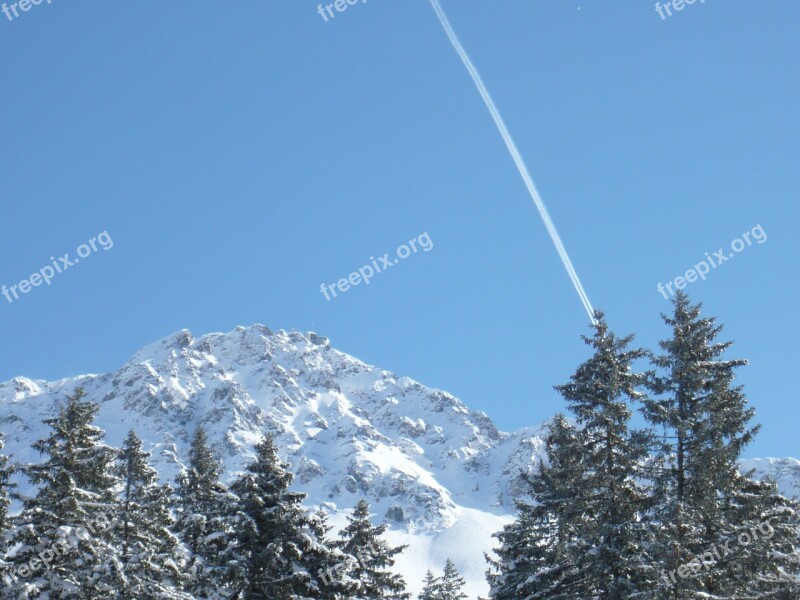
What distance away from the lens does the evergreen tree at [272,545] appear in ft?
82.0

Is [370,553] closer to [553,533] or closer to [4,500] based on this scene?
[553,533]

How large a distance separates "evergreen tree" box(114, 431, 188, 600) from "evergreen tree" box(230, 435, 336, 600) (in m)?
2.99

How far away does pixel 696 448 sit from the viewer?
2397 cm

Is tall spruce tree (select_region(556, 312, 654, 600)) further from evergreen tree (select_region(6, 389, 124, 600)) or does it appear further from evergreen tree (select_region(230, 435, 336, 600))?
evergreen tree (select_region(6, 389, 124, 600))

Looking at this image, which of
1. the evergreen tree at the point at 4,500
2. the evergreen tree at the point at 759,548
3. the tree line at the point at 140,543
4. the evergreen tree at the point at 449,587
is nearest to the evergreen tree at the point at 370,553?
the tree line at the point at 140,543

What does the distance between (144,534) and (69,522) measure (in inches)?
240

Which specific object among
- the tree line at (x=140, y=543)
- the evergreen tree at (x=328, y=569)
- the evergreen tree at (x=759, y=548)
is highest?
the tree line at (x=140, y=543)

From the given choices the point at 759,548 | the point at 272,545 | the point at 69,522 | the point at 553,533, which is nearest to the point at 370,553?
the point at 553,533

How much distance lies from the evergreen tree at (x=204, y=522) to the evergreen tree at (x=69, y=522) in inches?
97.2

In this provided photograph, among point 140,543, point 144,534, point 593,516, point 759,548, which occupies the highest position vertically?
point 144,534

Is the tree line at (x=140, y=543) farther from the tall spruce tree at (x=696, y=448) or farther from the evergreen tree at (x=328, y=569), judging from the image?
the tall spruce tree at (x=696, y=448)

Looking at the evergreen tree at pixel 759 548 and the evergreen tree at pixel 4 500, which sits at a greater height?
the evergreen tree at pixel 4 500

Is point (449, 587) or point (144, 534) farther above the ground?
point (144, 534)

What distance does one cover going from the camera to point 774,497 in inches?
1048
